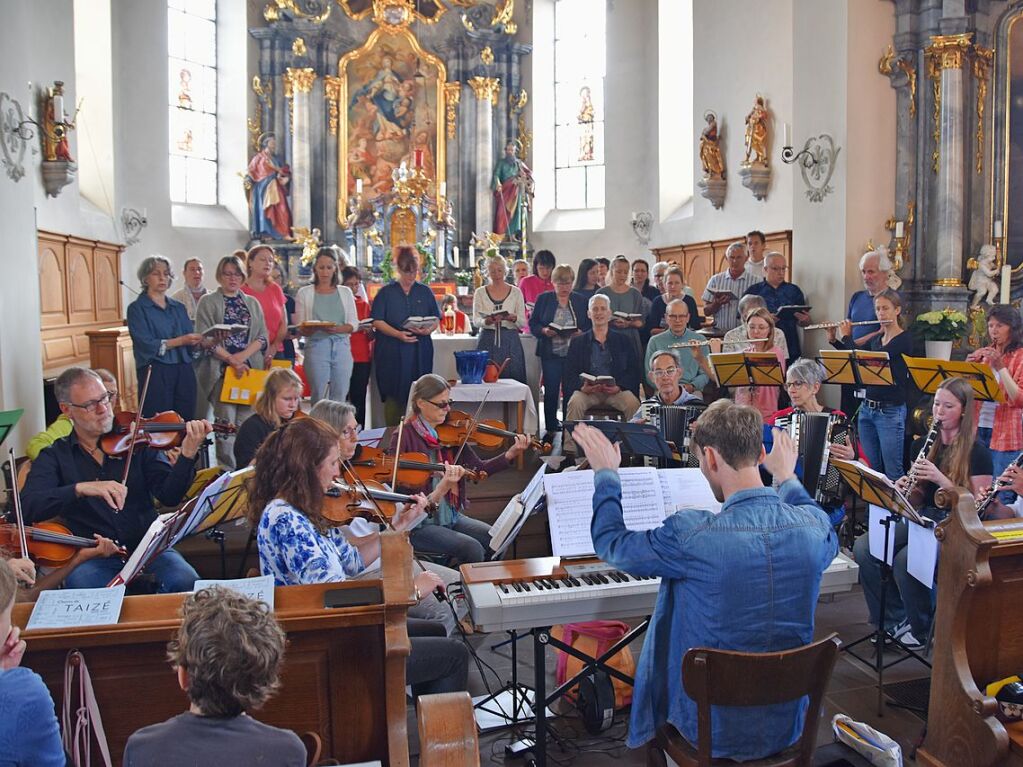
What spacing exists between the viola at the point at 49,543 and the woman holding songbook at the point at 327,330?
3243mm

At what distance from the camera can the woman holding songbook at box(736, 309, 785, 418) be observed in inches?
237

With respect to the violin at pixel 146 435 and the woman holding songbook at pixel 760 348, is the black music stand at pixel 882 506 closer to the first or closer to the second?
the woman holding songbook at pixel 760 348

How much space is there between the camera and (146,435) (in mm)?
4137

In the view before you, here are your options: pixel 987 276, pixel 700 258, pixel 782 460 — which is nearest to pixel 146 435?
pixel 782 460

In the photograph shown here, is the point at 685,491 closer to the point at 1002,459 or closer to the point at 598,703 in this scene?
the point at 598,703

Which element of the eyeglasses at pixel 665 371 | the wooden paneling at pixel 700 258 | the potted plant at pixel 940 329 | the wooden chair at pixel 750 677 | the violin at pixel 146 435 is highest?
the wooden paneling at pixel 700 258

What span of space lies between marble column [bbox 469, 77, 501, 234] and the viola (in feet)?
41.4

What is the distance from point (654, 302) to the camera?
802 cm

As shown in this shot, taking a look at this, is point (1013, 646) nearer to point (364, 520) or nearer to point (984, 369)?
point (984, 369)

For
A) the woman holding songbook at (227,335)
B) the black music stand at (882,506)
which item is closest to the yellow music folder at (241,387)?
the woman holding songbook at (227,335)

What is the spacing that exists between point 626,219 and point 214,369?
32.7 feet

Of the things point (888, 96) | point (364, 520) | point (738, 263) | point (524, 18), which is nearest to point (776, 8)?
point (888, 96)

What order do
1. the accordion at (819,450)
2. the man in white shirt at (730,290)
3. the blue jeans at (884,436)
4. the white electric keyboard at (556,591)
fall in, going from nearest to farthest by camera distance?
the white electric keyboard at (556,591) < the accordion at (819,450) < the blue jeans at (884,436) < the man in white shirt at (730,290)

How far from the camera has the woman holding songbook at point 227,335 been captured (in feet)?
20.7
